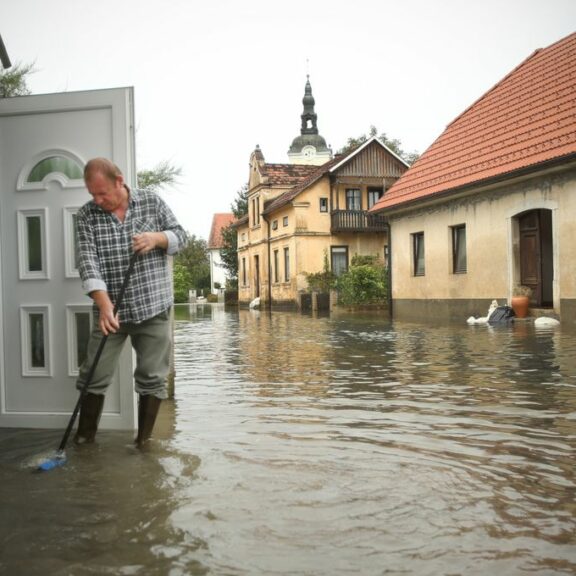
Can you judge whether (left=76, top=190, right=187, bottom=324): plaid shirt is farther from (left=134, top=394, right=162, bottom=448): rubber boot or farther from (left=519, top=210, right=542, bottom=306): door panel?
(left=519, top=210, right=542, bottom=306): door panel

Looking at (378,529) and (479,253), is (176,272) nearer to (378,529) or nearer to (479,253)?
(479,253)

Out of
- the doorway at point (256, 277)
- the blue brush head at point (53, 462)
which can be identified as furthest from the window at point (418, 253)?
the doorway at point (256, 277)

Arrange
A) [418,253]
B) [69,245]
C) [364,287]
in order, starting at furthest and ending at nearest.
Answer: [364,287], [418,253], [69,245]

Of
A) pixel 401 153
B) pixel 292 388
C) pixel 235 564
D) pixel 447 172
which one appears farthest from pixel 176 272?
pixel 235 564

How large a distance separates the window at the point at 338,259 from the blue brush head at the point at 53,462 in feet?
107

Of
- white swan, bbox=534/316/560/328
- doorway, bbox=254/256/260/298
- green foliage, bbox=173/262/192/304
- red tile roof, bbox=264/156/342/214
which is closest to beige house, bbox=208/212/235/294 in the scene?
green foliage, bbox=173/262/192/304

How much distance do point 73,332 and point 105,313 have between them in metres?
0.93

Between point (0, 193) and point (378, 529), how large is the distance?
3353 mm

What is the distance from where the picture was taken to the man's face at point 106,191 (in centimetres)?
386

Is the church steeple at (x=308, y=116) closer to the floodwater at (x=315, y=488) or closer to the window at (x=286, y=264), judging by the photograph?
the window at (x=286, y=264)

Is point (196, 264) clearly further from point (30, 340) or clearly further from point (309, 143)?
point (30, 340)

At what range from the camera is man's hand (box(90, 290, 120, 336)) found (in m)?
3.70

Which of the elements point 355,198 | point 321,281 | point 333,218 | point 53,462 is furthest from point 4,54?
point 355,198

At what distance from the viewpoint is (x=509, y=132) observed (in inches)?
674
